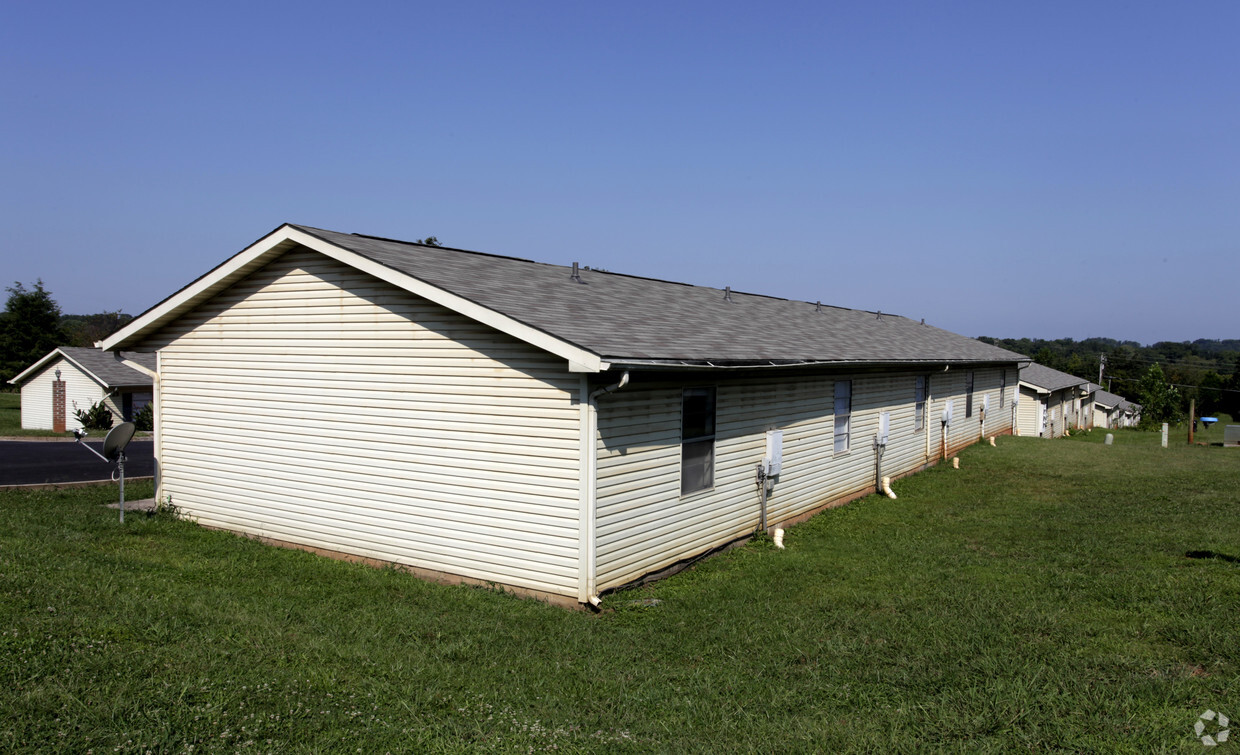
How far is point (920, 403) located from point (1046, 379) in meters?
26.7

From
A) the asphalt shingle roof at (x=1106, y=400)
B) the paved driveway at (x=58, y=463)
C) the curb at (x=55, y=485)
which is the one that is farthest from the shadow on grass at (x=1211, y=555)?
the asphalt shingle roof at (x=1106, y=400)

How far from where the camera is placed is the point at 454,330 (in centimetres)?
909

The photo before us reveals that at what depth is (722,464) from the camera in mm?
10500

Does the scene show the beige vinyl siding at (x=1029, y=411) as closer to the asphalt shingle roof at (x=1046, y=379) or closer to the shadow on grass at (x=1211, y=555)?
the asphalt shingle roof at (x=1046, y=379)

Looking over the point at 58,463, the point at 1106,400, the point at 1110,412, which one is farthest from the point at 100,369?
the point at 1106,400

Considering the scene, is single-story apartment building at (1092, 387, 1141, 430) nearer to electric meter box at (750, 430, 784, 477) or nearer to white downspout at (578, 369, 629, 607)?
electric meter box at (750, 430, 784, 477)

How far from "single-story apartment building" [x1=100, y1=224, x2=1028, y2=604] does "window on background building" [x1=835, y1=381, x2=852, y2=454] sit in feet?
1.33

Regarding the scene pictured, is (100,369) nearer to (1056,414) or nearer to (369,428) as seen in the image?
(369,428)

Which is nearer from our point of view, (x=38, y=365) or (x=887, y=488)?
(x=887, y=488)

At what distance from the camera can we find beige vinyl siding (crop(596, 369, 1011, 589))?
8.49 m

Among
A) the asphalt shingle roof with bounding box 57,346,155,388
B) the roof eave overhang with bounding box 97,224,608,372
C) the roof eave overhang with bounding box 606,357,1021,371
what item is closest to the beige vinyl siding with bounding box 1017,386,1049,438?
the roof eave overhang with bounding box 606,357,1021,371

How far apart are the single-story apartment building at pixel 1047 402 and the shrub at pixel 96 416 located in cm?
4140

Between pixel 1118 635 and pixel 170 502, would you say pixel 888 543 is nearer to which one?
pixel 1118 635

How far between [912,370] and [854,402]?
13.9 feet
